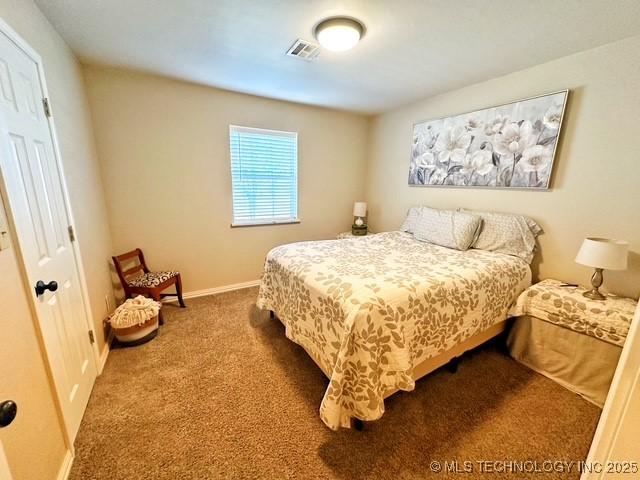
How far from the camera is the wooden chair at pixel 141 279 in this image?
7.83ft

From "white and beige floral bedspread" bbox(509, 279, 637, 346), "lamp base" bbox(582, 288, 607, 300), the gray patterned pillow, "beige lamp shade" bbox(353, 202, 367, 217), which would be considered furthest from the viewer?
"beige lamp shade" bbox(353, 202, 367, 217)

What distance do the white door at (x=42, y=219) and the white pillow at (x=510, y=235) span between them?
10.4ft

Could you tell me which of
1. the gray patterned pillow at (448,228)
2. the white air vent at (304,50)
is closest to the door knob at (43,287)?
the white air vent at (304,50)

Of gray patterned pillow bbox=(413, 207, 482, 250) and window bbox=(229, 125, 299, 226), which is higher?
window bbox=(229, 125, 299, 226)

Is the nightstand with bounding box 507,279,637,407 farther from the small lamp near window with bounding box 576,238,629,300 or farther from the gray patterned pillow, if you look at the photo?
the gray patterned pillow

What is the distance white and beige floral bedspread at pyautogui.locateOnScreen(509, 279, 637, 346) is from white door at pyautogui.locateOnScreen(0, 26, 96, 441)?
3.00m

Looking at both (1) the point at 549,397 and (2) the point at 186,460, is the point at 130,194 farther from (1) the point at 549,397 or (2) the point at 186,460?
(1) the point at 549,397

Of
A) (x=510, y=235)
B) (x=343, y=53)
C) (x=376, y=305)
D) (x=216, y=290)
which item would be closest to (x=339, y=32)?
(x=343, y=53)

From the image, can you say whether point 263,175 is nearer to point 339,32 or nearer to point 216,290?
point 216,290

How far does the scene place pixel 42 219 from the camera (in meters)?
1.32

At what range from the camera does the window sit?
309cm

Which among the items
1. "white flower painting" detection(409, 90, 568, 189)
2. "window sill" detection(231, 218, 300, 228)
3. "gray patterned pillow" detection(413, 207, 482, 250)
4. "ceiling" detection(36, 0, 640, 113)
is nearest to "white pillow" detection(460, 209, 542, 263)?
"gray patterned pillow" detection(413, 207, 482, 250)

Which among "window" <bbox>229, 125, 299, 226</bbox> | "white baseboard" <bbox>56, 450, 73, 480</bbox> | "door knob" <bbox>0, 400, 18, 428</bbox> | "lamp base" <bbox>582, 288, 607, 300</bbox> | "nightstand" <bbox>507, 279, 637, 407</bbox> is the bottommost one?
"white baseboard" <bbox>56, 450, 73, 480</bbox>

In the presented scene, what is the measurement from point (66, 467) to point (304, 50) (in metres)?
2.89
